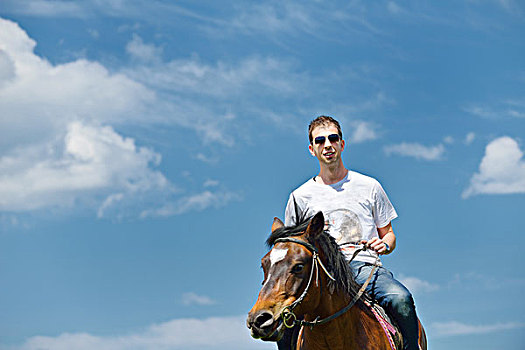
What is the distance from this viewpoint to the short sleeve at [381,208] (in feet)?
31.3

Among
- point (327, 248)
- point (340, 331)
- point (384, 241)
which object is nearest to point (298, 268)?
point (327, 248)

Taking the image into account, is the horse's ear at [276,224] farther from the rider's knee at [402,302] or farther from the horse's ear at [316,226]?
the rider's knee at [402,302]

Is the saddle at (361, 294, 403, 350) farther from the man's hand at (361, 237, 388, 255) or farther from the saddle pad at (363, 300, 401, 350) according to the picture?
the man's hand at (361, 237, 388, 255)

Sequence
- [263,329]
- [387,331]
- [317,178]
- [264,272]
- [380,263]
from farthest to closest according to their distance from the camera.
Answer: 1. [317,178]
2. [380,263]
3. [387,331]
4. [264,272]
5. [263,329]

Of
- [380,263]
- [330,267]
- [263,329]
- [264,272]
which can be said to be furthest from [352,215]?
[263,329]

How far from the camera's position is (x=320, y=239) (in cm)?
801

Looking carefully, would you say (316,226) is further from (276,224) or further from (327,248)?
(276,224)

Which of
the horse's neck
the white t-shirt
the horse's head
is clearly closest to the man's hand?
the white t-shirt

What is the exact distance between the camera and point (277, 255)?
299 inches

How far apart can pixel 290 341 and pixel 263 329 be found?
6.16 ft

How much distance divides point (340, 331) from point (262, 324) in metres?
1.37

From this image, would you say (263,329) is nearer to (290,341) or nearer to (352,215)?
(290,341)

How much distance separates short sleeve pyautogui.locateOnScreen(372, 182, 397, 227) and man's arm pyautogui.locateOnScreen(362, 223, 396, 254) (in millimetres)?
120

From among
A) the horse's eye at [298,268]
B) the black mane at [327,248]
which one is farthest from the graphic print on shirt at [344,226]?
the horse's eye at [298,268]
